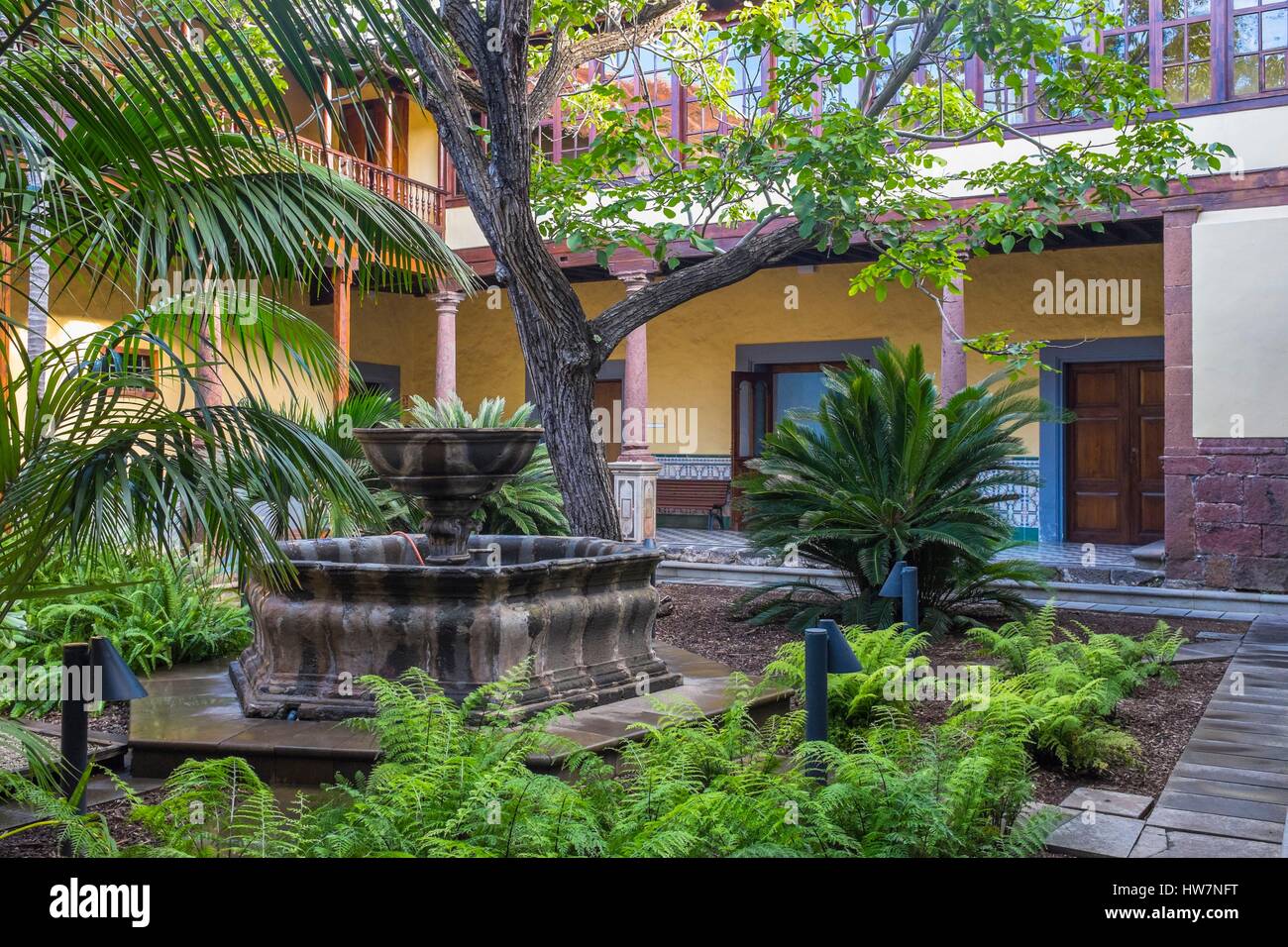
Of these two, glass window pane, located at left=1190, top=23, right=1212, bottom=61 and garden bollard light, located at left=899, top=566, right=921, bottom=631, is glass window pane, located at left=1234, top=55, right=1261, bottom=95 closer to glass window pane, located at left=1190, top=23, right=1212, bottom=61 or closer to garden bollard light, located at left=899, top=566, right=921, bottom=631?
glass window pane, located at left=1190, top=23, right=1212, bottom=61

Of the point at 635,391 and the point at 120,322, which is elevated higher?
the point at 635,391

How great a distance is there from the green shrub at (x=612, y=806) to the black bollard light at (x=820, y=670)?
0.23ft

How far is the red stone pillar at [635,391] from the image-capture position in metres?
12.7

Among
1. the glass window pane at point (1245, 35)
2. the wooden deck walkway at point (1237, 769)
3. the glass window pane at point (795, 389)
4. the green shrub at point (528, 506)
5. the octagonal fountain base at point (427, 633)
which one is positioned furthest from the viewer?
the glass window pane at point (795, 389)

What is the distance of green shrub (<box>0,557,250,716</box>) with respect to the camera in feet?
19.4

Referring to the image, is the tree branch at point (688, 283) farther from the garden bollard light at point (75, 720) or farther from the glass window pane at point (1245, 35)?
the glass window pane at point (1245, 35)

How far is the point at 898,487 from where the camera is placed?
712 centimetres

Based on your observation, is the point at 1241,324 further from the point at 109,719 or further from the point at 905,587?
the point at 109,719

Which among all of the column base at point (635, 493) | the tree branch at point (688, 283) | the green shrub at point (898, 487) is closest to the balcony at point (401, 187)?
the column base at point (635, 493)

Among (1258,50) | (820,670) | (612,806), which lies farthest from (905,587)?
(1258,50)

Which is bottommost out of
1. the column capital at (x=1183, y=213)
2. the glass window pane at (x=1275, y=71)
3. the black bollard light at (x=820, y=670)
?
the black bollard light at (x=820, y=670)

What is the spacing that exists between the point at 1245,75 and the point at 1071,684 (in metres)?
7.16

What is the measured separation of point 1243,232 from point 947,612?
4.45 meters
